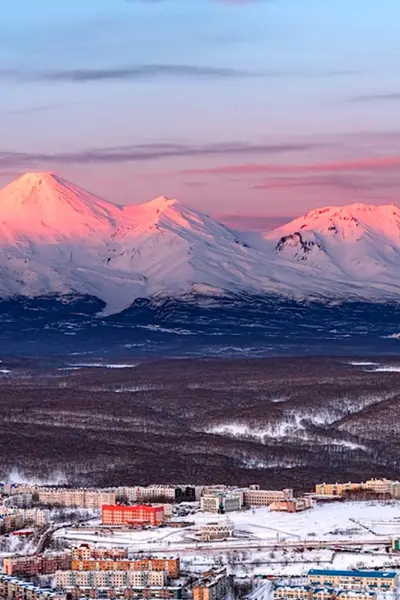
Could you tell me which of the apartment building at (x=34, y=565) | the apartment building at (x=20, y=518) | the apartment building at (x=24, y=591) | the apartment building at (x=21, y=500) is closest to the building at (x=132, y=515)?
the apartment building at (x=20, y=518)

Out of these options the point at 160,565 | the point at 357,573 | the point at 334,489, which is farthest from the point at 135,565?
the point at 334,489

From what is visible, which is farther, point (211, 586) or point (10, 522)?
point (10, 522)

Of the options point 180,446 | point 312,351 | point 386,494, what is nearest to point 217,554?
point 386,494

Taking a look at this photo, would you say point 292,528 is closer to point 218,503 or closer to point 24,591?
point 218,503

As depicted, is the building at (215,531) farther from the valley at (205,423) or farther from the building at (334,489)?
the valley at (205,423)

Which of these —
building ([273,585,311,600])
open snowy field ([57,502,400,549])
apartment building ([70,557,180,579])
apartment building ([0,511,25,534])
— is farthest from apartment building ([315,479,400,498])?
building ([273,585,311,600])
